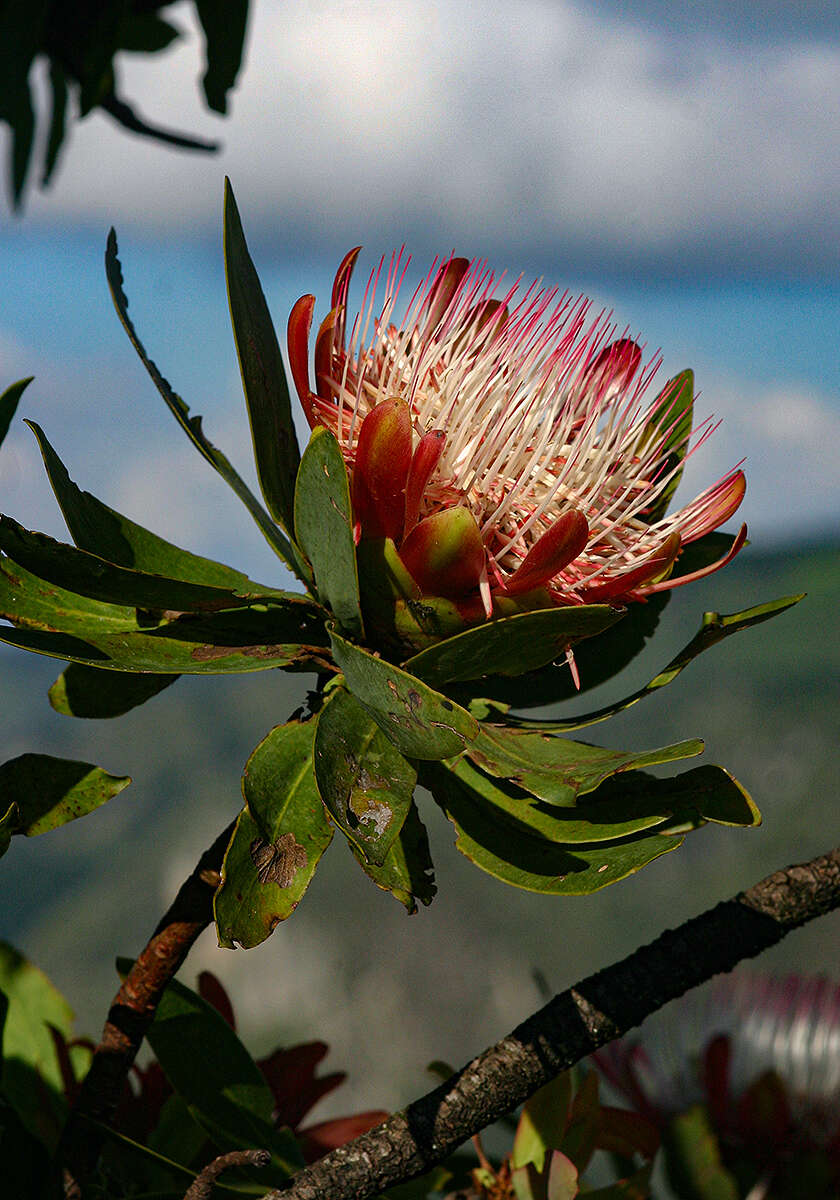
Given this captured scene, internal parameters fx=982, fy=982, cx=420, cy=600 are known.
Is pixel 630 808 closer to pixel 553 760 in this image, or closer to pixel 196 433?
pixel 553 760

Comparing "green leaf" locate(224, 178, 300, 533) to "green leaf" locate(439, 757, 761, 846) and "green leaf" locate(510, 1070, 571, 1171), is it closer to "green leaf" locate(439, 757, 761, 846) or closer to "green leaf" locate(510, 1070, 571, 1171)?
"green leaf" locate(439, 757, 761, 846)

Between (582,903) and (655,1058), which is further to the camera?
(582,903)

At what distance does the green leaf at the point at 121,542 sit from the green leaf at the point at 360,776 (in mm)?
78

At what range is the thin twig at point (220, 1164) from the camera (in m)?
0.44

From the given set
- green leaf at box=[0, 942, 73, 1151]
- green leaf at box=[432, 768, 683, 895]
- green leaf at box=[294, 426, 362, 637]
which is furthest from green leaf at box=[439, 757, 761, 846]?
green leaf at box=[0, 942, 73, 1151]

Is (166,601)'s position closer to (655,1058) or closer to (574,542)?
(574,542)

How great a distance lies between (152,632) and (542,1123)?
374 mm

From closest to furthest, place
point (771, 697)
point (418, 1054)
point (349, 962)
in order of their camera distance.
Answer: point (418, 1054) → point (349, 962) → point (771, 697)

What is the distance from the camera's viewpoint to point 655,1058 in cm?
81

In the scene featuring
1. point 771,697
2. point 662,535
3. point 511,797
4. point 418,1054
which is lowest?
point 418,1054

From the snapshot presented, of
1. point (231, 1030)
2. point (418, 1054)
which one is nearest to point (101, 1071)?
point (231, 1030)

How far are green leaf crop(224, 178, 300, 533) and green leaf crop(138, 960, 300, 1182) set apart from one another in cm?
30

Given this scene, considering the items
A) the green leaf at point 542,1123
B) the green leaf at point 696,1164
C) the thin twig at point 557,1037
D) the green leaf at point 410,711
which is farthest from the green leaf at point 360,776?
the green leaf at point 696,1164

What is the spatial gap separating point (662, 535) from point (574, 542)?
0.10 m
